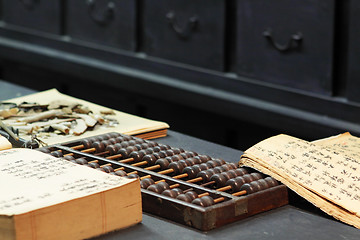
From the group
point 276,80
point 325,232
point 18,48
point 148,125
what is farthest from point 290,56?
point 18,48

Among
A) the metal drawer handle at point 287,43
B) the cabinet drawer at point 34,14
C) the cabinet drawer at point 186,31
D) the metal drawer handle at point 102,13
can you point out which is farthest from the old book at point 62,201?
the cabinet drawer at point 34,14

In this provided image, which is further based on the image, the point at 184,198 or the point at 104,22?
the point at 104,22

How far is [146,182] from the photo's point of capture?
1.65 m

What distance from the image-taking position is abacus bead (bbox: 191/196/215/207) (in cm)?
152

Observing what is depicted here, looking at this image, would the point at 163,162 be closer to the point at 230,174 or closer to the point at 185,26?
the point at 230,174

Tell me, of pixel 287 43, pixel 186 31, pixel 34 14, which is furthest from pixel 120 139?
pixel 34 14

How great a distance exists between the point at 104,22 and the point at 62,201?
3.07 metres

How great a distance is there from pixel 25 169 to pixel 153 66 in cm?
247

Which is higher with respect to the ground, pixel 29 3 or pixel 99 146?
pixel 29 3

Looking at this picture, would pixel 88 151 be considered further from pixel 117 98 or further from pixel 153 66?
pixel 117 98

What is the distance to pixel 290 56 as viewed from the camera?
3299 millimetres

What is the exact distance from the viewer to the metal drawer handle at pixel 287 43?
323cm

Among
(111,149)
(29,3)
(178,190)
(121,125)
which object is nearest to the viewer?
(178,190)

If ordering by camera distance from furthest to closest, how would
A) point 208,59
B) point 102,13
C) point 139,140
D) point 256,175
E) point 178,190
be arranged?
1. point 102,13
2. point 208,59
3. point 139,140
4. point 256,175
5. point 178,190
